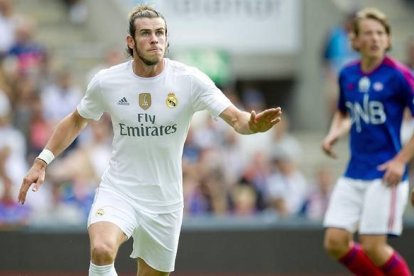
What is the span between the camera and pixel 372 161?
10.9 meters

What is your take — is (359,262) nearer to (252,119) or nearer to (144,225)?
(144,225)

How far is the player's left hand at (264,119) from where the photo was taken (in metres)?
8.73

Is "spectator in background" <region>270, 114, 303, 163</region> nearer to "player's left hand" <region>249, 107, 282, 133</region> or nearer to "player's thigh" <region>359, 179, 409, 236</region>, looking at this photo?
"player's thigh" <region>359, 179, 409, 236</region>

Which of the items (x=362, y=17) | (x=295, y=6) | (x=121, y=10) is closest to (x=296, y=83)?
(x=295, y=6)

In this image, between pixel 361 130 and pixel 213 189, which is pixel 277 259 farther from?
pixel 361 130

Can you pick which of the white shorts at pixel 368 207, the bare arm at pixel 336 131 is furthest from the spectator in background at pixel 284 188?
the white shorts at pixel 368 207

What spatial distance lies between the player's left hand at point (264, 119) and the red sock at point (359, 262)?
251 cm

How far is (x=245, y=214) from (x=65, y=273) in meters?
2.64

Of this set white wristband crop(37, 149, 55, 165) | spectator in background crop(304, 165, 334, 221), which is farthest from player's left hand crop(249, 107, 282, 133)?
spectator in background crop(304, 165, 334, 221)

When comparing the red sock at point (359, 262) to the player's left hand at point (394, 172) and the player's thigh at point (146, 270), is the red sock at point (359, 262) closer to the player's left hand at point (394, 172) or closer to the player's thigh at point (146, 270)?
the player's left hand at point (394, 172)

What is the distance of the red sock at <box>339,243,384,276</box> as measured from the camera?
Answer: 36.2ft

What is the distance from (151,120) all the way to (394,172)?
2.33 metres

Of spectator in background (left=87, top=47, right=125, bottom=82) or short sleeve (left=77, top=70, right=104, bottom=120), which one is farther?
spectator in background (left=87, top=47, right=125, bottom=82)

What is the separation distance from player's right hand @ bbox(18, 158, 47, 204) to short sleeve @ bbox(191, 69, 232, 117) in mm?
1223
